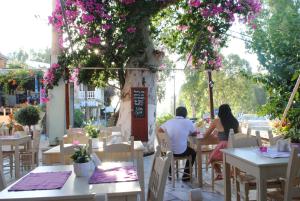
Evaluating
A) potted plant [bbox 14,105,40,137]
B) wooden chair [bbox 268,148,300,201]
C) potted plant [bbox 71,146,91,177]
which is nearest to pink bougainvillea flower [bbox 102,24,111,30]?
potted plant [bbox 14,105,40,137]

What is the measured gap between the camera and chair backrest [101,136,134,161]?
3.97 metres

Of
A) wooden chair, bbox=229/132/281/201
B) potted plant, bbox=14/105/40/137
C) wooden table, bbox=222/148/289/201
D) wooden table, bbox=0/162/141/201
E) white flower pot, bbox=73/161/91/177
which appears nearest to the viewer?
wooden table, bbox=0/162/141/201

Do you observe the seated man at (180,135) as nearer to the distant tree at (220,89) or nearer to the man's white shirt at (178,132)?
the man's white shirt at (178,132)

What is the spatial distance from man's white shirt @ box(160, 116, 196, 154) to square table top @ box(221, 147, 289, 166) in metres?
1.98

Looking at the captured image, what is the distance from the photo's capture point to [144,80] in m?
9.29

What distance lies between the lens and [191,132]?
20.2ft

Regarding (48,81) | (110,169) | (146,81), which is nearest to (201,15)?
(146,81)

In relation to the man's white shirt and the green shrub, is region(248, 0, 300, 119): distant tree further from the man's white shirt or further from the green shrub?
the green shrub

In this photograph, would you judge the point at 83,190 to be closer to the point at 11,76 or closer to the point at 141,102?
the point at 141,102

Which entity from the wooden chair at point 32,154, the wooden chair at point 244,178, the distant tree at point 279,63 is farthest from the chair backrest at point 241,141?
the wooden chair at point 32,154

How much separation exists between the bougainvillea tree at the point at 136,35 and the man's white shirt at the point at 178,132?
3040mm

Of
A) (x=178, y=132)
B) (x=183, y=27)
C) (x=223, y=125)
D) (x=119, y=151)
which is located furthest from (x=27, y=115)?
(x=119, y=151)

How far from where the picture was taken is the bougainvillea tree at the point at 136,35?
837 centimetres

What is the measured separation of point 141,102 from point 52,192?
6862 mm
